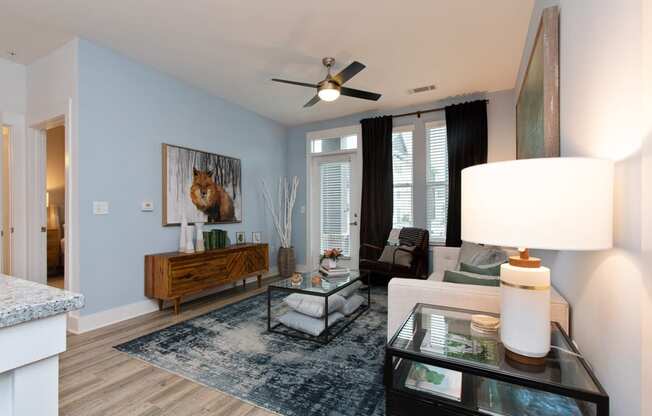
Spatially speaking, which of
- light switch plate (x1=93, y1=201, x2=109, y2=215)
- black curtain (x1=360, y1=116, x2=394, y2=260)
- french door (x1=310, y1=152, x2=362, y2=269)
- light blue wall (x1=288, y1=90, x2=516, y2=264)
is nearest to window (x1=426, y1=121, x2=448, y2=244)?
light blue wall (x1=288, y1=90, x2=516, y2=264)

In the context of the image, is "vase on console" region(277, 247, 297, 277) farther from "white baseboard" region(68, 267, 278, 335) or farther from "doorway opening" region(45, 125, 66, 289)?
"doorway opening" region(45, 125, 66, 289)

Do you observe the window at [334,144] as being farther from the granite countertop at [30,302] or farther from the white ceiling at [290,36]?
the granite countertop at [30,302]

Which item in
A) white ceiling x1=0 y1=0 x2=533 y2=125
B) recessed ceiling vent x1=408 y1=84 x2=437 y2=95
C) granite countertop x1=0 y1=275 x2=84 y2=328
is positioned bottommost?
granite countertop x1=0 y1=275 x2=84 y2=328

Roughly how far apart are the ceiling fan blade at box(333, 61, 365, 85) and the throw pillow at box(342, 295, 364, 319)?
214 centimetres

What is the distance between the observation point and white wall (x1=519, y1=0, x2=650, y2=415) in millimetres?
787

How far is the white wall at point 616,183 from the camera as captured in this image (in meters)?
0.79

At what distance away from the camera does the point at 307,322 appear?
2623mm

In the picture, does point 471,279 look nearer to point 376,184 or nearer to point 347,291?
point 347,291

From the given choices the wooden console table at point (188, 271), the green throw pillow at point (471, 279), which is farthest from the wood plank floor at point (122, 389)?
the green throw pillow at point (471, 279)

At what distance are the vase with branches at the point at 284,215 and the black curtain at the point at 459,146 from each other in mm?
2463

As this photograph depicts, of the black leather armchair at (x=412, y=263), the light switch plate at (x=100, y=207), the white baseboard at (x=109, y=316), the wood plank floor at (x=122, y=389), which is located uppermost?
the light switch plate at (x=100, y=207)

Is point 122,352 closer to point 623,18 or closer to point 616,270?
point 616,270

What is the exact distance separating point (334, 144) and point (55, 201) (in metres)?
4.96

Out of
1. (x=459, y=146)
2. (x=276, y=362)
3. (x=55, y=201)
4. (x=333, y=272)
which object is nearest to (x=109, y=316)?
(x=276, y=362)
